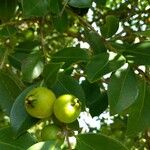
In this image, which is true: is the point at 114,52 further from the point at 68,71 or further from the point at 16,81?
the point at 16,81

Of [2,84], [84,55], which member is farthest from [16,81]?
[84,55]

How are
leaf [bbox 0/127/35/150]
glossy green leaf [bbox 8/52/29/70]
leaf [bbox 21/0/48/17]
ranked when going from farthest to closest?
glossy green leaf [bbox 8/52/29/70]
leaf [bbox 21/0/48/17]
leaf [bbox 0/127/35/150]

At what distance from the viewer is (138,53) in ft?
5.57

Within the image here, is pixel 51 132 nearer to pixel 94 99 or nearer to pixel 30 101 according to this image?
pixel 30 101

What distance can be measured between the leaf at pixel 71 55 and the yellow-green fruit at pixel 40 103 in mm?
202

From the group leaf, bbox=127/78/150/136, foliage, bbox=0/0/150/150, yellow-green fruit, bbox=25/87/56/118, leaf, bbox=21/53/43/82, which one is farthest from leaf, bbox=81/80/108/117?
yellow-green fruit, bbox=25/87/56/118

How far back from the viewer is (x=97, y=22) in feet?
10.2

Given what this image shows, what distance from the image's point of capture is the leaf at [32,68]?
1.70m

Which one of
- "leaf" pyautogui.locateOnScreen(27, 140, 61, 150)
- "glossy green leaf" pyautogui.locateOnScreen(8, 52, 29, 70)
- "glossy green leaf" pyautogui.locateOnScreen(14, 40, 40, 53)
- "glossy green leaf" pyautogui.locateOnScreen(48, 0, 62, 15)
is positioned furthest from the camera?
"glossy green leaf" pyautogui.locateOnScreen(14, 40, 40, 53)

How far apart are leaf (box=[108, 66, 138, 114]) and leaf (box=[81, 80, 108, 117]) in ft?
1.02

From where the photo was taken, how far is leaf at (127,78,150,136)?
178 centimetres

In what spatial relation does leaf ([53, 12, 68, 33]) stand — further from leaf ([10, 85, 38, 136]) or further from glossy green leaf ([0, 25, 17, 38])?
leaf ([10, 85, 38, 136])

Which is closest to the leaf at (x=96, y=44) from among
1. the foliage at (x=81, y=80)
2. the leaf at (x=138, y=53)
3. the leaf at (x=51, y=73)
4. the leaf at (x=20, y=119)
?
the foliage at (x=81, y=80)

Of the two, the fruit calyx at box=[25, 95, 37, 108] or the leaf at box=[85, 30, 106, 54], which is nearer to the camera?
the fruit calyx at box=[25, 95, 37, 108]
